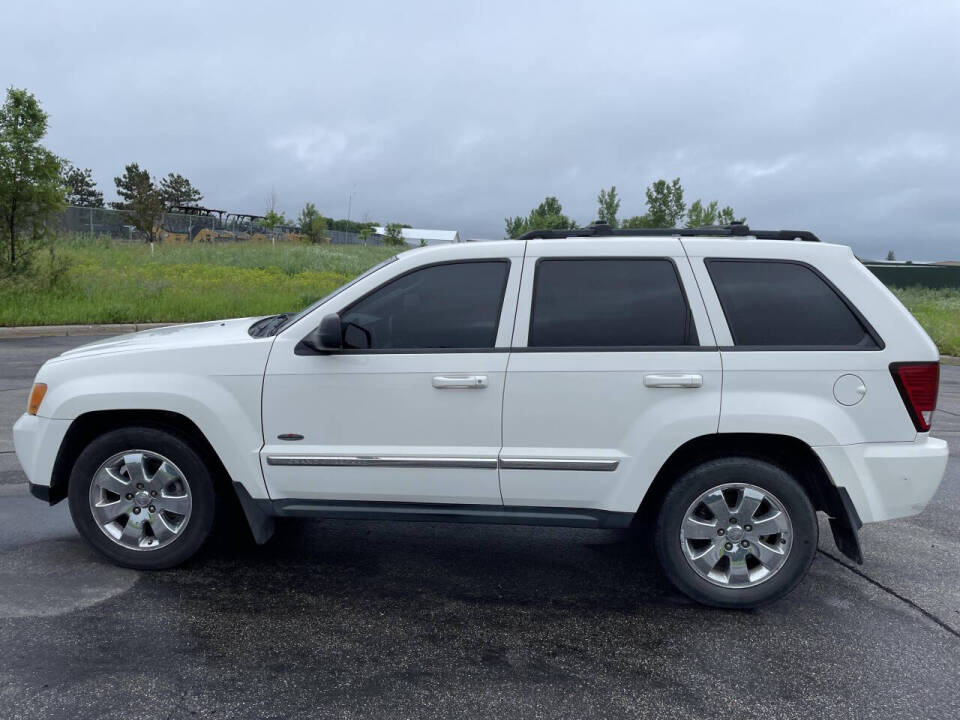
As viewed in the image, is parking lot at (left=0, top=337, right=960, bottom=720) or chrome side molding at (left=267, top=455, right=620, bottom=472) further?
chrome side molding at (left=267, top=455, right=620, bottom=472)

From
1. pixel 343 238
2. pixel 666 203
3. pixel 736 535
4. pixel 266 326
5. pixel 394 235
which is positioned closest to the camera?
pixel 736 535

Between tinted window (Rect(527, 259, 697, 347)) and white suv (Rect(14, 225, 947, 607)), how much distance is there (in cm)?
1

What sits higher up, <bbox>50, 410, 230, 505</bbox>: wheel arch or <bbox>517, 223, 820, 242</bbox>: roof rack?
<bbox>517, 223, 820, 242</bbox>: roof rack

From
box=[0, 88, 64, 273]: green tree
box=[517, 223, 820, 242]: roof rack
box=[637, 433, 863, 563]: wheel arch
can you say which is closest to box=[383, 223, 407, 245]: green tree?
box=[0, 88, 64, 273]: green tree

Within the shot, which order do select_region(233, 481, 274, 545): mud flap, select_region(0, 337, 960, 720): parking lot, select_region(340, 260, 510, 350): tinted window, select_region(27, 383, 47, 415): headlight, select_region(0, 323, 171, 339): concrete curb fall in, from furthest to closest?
select_region(0, 323, 171, 339): concrete curb
select_region(27, 383, 47, 415): headlight
select_region(233, 481, 274, 545): mud flap
select_region(340, 260, 510, 350): tinted window
select_region(0, 337, 960, 720): parking lot

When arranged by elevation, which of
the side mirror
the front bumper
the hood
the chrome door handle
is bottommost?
the front bumper

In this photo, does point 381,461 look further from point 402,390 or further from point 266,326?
point 266,326

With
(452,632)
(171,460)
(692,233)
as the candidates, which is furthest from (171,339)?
(692,233)

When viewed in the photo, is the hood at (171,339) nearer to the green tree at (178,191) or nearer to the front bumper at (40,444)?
the front bumper at (40,444)

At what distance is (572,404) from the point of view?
3.79m

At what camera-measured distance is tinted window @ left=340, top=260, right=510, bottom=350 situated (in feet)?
12.9

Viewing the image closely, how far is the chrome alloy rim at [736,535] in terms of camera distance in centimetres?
380

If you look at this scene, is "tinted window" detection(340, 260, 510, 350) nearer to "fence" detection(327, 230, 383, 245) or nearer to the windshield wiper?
the windshield wiper

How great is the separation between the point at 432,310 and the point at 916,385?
7.73ft
